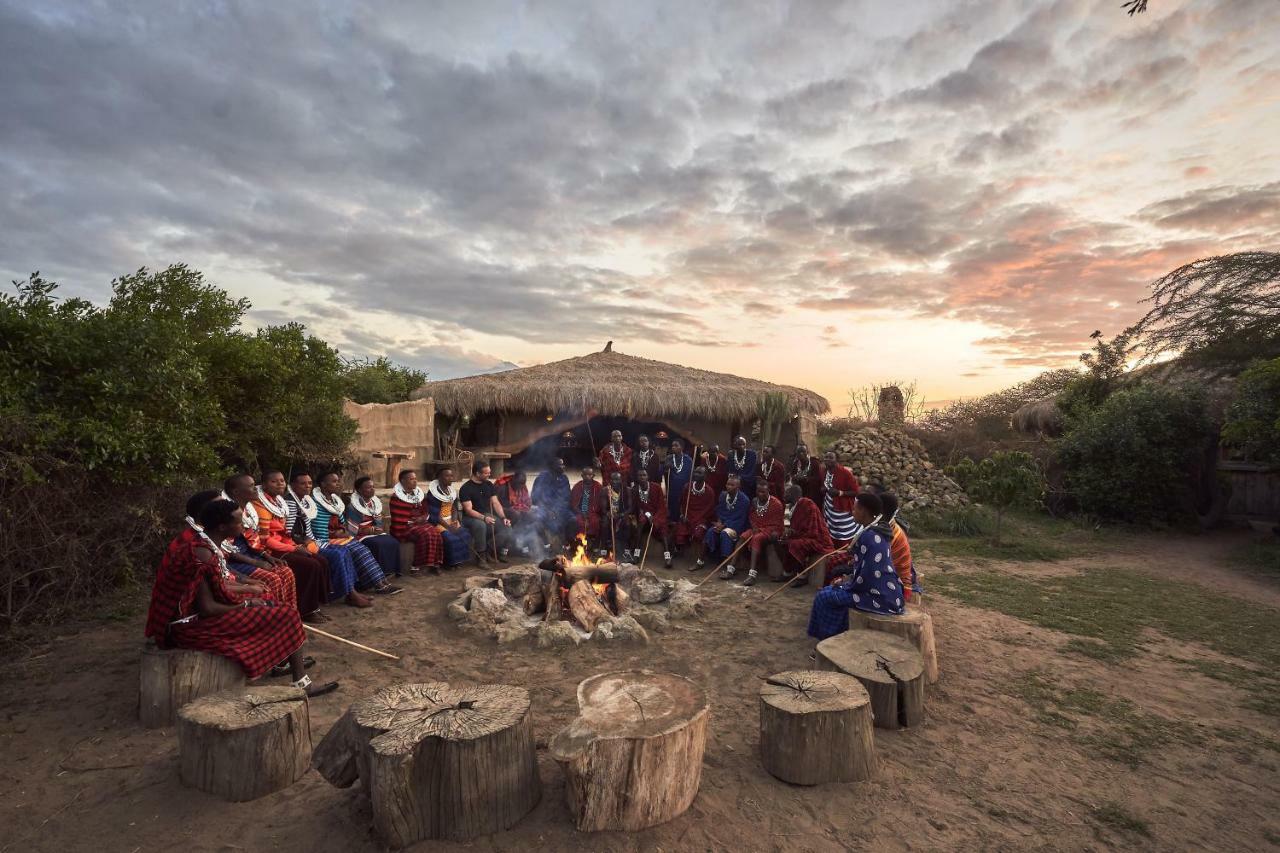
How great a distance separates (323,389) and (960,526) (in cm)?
1103

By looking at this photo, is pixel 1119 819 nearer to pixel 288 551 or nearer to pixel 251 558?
pixel 251 558

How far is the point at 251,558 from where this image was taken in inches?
194

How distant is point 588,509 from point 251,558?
4.48 metres

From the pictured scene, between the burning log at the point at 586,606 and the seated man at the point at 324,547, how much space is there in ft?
6.90

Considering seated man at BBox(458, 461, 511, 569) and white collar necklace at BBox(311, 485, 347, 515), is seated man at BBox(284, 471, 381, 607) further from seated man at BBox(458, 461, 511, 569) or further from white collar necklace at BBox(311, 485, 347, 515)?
seated man at BBox(458, 461, 511, 569)

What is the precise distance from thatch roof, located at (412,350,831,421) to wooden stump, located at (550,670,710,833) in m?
13.5

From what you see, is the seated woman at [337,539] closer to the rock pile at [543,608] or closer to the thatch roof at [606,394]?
the rock pile at [543,608]

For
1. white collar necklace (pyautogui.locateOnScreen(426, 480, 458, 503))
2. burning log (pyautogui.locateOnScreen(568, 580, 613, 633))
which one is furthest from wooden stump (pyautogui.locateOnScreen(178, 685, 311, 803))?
white collar necklace (pyautogui.locateOnScreen(426, 480, 458, 503))

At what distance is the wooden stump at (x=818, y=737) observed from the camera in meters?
3.24

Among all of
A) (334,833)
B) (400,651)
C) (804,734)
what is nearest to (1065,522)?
(804,734)

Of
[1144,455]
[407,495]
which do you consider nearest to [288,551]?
[407,495]

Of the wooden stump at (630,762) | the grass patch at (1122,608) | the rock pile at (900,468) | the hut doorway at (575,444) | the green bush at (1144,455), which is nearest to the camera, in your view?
the wooden stump at (630,762)

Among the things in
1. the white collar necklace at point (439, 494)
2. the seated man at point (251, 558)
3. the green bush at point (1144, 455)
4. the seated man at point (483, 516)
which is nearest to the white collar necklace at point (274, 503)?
the seated man at point (251, 558)

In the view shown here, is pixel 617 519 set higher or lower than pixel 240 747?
higher
